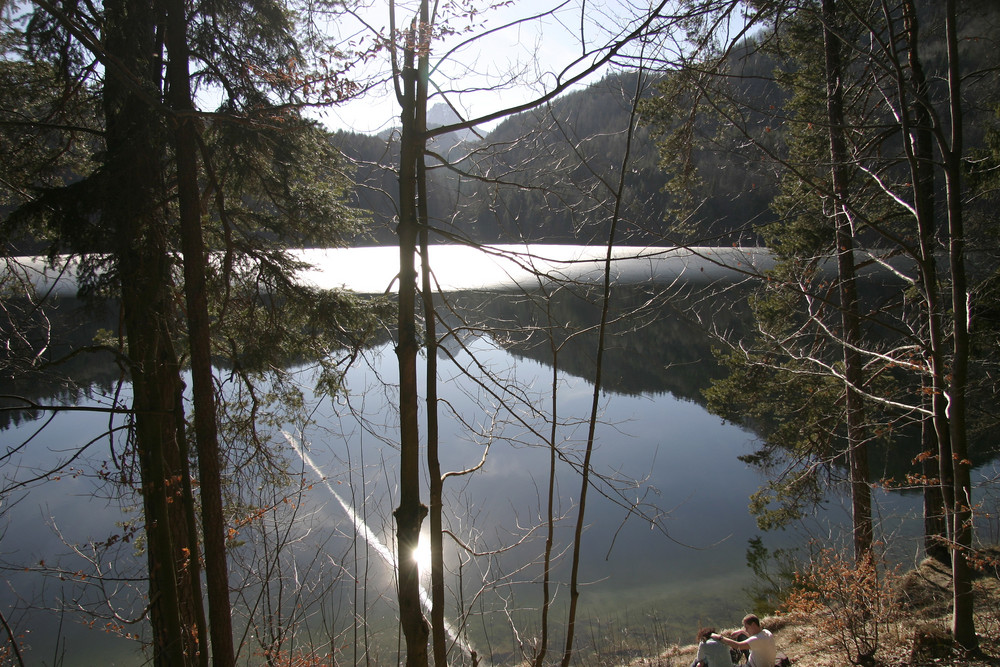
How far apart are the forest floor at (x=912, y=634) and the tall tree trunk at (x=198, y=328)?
491 cm

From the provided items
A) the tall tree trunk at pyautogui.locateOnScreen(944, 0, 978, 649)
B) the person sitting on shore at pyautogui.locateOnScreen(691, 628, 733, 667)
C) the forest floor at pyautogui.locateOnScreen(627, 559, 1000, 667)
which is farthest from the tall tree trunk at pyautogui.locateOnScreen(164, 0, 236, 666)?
the tall tree trunk at pyautogui.locateOnScreen(944, 0, 978, 649)

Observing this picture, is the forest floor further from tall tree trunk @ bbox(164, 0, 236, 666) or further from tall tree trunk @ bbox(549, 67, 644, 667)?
tall tree trunk @ bbox(164, 0, 236, 666)

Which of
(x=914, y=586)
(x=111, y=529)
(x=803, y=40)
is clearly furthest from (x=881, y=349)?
(x=111, y=529)

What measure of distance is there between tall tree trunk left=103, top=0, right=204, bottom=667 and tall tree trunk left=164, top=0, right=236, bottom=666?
16cm

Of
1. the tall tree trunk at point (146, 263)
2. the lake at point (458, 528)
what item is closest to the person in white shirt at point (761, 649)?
the lake at point (458, 528)

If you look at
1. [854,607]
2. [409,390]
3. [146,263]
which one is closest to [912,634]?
[854,607]

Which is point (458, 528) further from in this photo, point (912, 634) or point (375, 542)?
point (912, 634)

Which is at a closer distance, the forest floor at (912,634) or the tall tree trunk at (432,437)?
the tall tree trunk at (432,437)

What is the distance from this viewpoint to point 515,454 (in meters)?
15.2

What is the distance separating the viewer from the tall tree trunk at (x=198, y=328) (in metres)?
4.98

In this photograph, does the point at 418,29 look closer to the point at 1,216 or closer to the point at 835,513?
the point at 1,216

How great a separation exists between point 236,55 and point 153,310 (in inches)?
96.5

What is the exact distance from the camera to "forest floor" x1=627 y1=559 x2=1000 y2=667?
14.6 feet

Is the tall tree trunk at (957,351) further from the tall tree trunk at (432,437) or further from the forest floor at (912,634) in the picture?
the tall tree trunk at (432,437)
